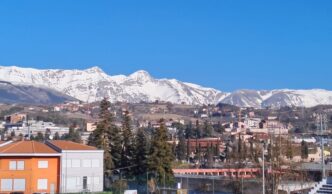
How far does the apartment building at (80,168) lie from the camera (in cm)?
4472

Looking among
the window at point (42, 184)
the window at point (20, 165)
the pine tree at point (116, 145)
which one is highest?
the pine tree at point (116, 145)

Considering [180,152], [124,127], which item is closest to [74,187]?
[124,127]

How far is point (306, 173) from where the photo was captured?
45.6 m

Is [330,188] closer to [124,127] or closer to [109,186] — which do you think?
[109,186]

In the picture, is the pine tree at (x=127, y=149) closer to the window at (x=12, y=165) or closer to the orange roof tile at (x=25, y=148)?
the orange roof tile at (x=25, y=148)

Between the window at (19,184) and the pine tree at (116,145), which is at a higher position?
the pine tree at (116,145)

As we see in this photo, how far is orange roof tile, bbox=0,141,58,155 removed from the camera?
44094 mm

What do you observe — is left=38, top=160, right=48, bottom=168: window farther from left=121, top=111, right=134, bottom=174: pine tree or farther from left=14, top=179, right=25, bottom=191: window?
left=121, top=111, right=134, bottom=174: pine tree

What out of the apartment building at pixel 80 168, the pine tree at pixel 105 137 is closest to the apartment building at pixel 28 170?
the apartment building at pixel 80 168

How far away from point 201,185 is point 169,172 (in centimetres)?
345

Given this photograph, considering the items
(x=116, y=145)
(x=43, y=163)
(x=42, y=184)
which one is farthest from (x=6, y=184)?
(x=116, y=145)

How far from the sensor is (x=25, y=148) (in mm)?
45000

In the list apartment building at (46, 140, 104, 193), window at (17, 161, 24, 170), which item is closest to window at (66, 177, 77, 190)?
apartment building at (46, 140, 104, 193)

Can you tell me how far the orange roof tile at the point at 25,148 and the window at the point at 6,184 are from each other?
6.19ft
